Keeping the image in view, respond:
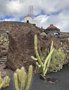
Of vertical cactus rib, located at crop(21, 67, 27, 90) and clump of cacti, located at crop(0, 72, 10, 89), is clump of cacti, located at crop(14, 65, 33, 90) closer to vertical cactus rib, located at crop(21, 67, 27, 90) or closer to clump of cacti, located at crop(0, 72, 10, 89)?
vertical cactus rib, located at crop(21, 67, 27, 90)

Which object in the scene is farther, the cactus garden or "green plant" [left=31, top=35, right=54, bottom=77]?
"green plant" [left=31, top=35, right=54, bottom=77]

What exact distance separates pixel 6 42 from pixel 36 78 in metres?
13.9

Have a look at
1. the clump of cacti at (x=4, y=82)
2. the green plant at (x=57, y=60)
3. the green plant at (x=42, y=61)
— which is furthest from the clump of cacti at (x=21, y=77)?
the green plant at (x=57, y=60)

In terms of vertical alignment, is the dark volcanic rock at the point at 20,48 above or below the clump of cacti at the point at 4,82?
above

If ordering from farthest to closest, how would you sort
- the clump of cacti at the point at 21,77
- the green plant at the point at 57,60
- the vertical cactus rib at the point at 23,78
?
the green plant at the point at 57,60 → the vertical cactus rib at the point at 23,78 → the clump of cacti at the point at 21,77

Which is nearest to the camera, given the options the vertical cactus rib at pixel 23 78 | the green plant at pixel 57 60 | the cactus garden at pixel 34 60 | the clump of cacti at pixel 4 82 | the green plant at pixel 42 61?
the vertical cactus rib at pixel 23 78

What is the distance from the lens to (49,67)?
50.2 metres

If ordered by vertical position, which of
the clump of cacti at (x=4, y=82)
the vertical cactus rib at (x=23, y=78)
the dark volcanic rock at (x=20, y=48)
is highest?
the dark volcanic rock at (x=20, y=48)

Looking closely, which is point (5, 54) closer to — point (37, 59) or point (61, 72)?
point (37, 59)

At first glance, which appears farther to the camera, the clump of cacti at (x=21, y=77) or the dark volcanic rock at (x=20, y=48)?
the dark volcanic rock at (x=20, y=48)

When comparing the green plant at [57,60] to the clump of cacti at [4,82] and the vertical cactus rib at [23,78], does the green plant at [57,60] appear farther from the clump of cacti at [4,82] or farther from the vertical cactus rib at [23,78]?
the vertical cactus rib at [23,78]

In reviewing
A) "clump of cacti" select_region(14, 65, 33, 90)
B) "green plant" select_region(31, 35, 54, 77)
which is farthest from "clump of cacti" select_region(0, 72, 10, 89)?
"green plant" select_region(31, 35, 54, 77)

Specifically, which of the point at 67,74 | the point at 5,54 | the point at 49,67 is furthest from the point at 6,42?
the point at 67,74

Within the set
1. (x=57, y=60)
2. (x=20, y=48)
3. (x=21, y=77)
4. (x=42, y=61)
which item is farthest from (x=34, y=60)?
(x=21, y=77)
